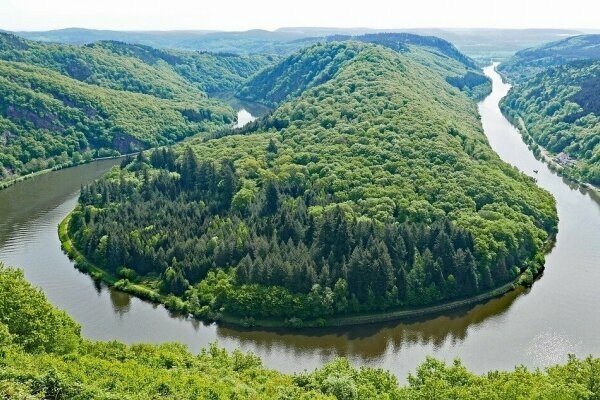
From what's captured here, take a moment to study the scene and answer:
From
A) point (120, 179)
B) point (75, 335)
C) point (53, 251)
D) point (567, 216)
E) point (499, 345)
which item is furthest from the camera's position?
point (120, 179)

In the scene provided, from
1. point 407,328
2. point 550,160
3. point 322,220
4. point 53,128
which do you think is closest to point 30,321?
point 407,328

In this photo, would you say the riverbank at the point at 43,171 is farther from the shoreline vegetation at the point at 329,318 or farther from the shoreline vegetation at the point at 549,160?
the shoreline vegetation at the point at 549,160

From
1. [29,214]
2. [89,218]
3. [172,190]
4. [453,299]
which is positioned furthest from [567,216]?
[29,214]

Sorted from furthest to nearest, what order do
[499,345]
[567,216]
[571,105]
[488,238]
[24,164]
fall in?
[571,105]
[24,164]
[567,216]
[488,238]
[499,345]

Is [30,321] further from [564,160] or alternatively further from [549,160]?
[549,160]

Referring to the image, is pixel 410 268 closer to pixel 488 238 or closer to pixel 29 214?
pixel 488 238

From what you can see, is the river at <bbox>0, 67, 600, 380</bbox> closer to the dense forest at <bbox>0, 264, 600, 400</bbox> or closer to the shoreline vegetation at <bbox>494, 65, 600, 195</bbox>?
the dense forest at <bbox>0, 264, 600, 400</bbox>
